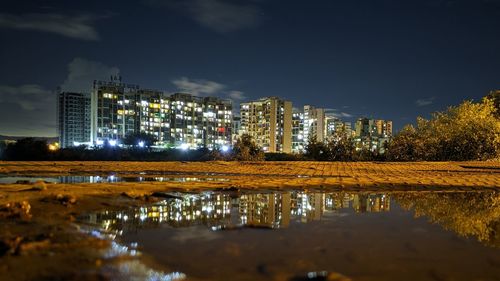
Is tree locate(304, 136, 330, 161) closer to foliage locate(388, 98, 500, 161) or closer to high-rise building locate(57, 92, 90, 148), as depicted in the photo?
foliage locate(388, 98, 500, 161)

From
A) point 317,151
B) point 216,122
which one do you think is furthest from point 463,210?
point 216,122

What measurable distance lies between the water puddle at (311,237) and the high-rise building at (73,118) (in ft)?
599

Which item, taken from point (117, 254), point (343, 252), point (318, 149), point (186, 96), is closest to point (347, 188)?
point (343, 252)

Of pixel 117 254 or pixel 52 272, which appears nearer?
pixel 52 272

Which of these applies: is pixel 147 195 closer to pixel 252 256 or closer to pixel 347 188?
pixel 252 256

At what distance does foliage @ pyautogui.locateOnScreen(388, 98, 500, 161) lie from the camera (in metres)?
32.8

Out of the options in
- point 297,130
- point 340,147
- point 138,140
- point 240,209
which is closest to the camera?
point 240,209

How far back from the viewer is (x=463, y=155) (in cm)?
3388

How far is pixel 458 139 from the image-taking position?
34.3 metres

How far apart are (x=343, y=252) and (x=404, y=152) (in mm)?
33682

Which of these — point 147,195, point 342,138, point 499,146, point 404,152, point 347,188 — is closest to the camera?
point 147,195

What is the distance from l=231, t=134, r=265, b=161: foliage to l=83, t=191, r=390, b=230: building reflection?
23.5 metres

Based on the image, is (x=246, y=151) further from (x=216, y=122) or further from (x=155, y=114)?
(x=216, y=122)

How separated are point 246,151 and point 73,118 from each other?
169 metres
